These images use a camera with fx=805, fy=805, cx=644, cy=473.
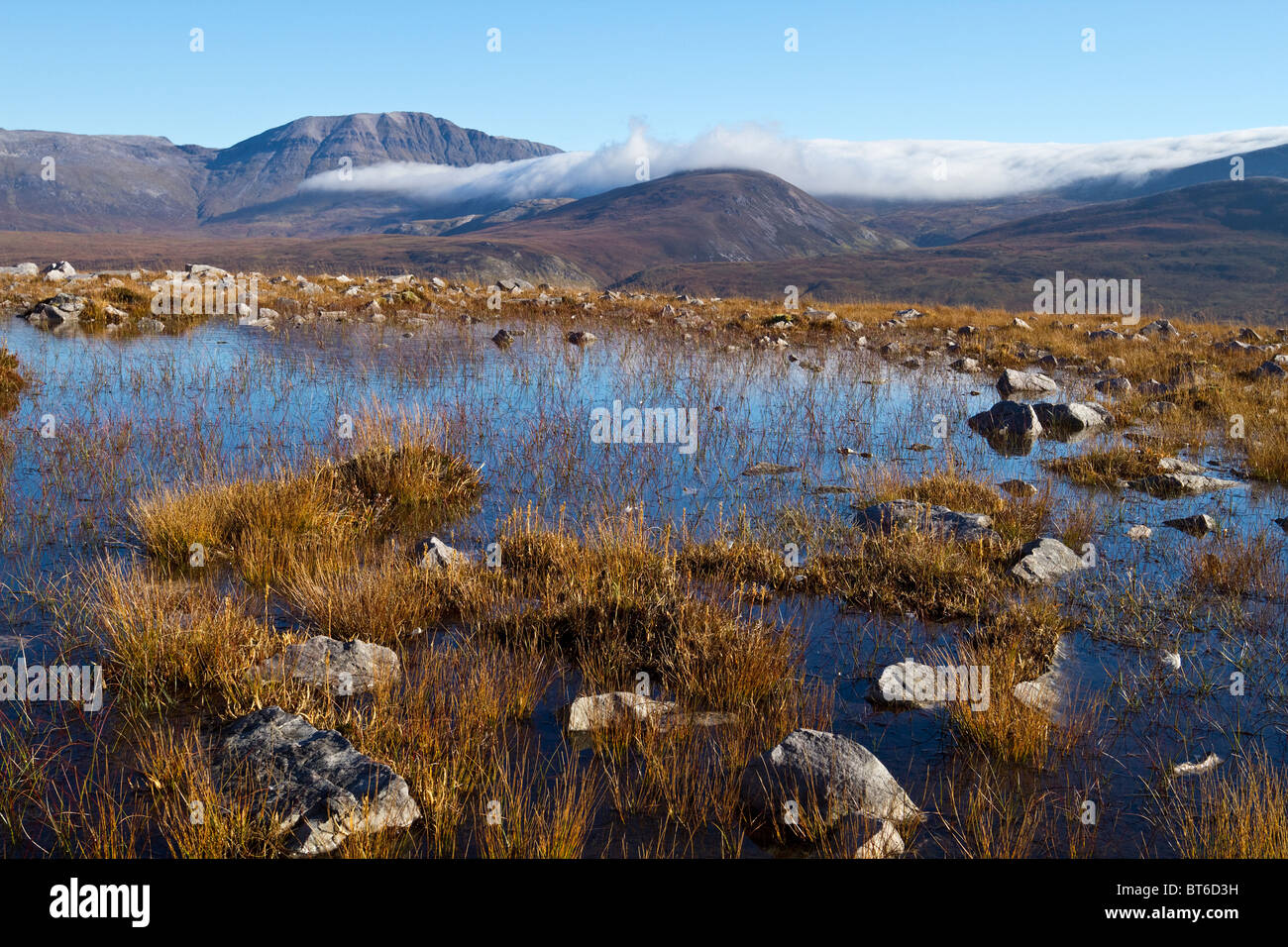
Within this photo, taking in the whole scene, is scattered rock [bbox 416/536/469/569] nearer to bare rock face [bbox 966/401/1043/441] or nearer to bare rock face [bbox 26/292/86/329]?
bare rock face [bbox 966/401/1043/441]

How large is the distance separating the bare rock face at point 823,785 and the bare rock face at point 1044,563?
2.97 meters

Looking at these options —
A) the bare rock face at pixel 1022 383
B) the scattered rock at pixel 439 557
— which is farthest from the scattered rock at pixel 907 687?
the bare rock face at pixel 1022 383

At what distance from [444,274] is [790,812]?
121m

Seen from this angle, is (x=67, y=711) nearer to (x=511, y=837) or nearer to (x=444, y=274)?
(x=511, y=837)

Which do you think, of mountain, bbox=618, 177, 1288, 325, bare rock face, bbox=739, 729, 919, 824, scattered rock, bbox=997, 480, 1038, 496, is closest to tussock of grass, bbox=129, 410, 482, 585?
bare rock face, bbox=739, 729, 919, 824

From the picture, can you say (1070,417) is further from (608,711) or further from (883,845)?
(883,845)

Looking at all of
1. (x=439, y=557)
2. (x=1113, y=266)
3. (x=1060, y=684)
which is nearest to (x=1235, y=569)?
(x=1060, y=684)

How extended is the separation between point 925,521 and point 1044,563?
902 millimetres

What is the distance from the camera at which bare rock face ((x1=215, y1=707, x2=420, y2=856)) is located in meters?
3.01

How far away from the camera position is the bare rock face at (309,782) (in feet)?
9.89

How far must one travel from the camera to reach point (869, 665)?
4746mm

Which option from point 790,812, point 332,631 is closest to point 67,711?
point 332,631

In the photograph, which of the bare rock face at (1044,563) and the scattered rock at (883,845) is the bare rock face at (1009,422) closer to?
the bare rock face at (1044,563)

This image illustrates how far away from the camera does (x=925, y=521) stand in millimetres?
6461
